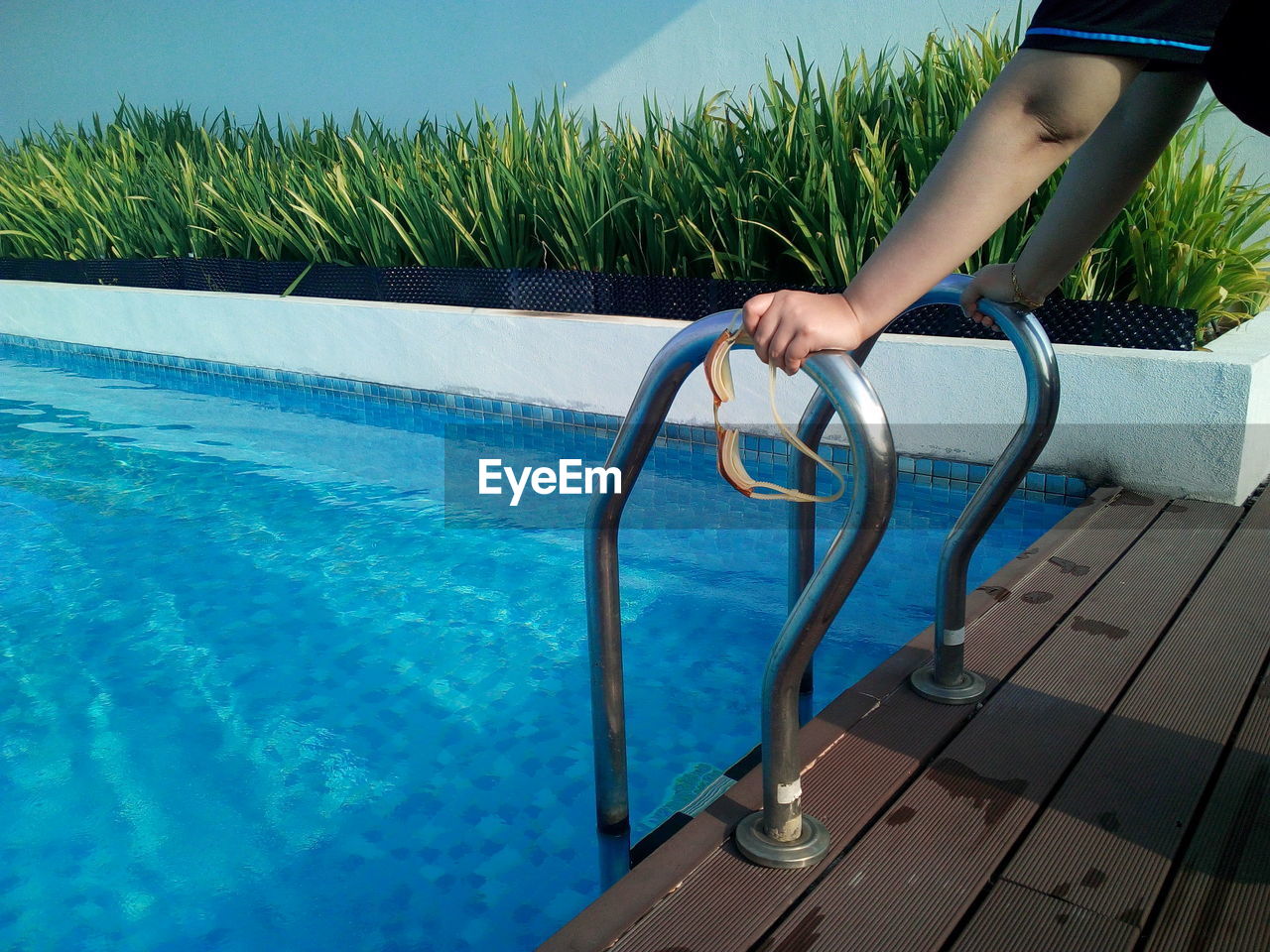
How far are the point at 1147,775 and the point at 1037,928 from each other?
476 mm

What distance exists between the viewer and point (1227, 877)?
1398mm

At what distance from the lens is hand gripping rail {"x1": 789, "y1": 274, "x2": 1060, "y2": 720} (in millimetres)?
1712

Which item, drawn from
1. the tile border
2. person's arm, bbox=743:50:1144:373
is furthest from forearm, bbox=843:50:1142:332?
the tile border

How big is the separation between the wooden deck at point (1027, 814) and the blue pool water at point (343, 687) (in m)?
0.70

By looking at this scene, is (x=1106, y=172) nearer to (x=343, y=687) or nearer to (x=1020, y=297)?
(x=1020, y=297)

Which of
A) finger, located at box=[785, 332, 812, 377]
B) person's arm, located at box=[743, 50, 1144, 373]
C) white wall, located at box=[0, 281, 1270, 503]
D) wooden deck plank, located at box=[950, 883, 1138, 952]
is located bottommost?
wooden deck plank, located at box=[950, 883, 1138, 952]

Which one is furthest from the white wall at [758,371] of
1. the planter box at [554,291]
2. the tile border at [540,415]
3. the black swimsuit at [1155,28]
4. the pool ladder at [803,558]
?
the black swimsuit at [1155,28]

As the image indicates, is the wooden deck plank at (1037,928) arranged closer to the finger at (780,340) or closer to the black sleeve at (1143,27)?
the finger at (780,340)

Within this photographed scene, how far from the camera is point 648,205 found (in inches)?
204

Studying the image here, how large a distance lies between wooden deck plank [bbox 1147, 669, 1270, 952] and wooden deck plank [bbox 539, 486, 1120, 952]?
22.6 inches

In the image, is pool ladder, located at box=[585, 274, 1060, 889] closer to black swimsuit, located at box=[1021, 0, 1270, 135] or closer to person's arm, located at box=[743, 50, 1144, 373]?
person's arm, located at box=[743, 50, 1144, 373]

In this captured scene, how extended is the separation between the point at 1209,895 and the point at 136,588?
346cm

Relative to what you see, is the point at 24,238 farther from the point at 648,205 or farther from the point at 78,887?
the point at 78,887

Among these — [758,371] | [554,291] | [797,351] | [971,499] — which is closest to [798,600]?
[797,351]
